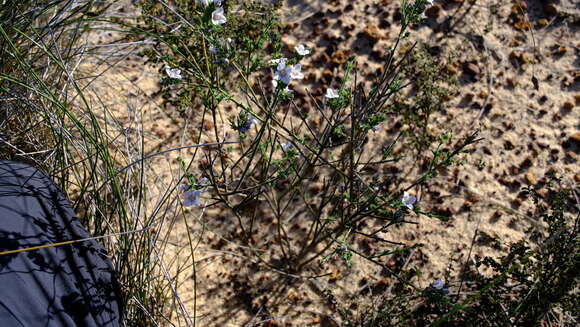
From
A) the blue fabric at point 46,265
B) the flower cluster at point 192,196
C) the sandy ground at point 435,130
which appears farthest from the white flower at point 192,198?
the blue fabric at point 46,265

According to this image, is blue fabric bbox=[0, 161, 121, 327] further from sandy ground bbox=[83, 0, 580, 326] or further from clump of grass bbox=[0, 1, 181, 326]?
sandy ground bbox=[83, 0, 580, 326]

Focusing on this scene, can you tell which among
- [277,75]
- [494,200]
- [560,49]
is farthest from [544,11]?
[277,75]

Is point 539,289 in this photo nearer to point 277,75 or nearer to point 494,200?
point 494,200

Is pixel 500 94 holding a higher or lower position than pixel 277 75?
lower

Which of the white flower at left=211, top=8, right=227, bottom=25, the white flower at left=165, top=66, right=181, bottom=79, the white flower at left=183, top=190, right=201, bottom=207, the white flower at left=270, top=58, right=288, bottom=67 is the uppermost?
the white flower at left=211, top=8, right=227, bottom=25

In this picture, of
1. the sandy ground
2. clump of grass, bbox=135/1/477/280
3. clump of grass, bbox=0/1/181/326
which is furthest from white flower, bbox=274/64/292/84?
the sandy ground

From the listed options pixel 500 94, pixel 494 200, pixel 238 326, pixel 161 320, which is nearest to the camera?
pixel 161 320

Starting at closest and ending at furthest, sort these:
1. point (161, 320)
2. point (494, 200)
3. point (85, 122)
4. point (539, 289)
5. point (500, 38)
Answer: point (539, 289), point (161, 320), point (85, 122), point (494, 200), point (500, 38)
